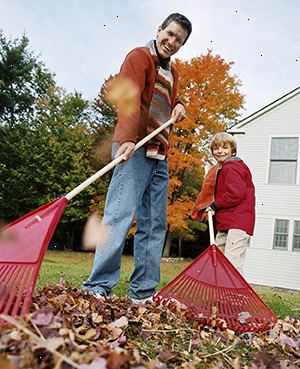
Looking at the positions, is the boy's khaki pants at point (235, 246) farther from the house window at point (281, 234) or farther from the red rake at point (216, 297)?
the house window at point (281, 234)

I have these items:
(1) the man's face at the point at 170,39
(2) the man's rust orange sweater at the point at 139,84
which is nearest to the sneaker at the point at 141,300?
(2) the man's rust orange sweater at the point at 139,84

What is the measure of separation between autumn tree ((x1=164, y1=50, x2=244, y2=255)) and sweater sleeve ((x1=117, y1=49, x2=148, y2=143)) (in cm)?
1177

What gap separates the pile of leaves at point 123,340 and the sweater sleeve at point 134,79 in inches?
36.6

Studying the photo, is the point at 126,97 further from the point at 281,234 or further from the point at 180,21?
the point at 281,234

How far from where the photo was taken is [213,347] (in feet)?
6.11

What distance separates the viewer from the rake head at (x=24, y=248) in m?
1.55

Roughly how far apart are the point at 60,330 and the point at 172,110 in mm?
2059

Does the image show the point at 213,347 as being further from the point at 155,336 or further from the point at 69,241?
the point at 69,241

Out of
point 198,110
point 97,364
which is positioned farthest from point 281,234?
point 97,364

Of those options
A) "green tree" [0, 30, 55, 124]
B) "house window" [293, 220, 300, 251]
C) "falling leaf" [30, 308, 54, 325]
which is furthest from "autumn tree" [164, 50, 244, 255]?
"falling leaf" [30, 308, 54, 325]

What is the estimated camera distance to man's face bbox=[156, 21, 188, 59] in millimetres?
2658

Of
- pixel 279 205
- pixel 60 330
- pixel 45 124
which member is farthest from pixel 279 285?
pixel 45 124

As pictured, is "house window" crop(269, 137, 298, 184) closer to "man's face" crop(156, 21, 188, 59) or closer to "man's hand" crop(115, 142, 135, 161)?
"man's face" crop(156, 21, 188, 59)

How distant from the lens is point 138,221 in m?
2.85
